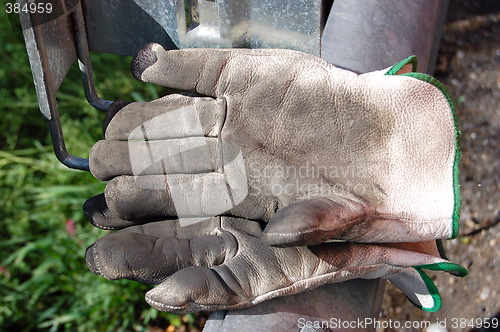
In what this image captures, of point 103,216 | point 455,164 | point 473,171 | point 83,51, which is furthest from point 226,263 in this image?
point 473,171

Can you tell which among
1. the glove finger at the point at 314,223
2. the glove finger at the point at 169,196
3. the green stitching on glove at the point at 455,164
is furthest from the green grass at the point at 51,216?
the green stitching on glove at the point at 455,164

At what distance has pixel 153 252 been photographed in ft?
4.41

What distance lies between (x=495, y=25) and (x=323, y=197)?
8.03 ft

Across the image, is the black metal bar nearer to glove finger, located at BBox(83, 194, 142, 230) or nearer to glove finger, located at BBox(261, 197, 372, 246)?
glove finger, located at BBox(83, 194, 142, 230)

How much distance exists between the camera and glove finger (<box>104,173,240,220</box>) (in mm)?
1467

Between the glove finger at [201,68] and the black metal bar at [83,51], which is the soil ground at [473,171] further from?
the black metal bar at [83,51]

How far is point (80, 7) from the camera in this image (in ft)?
5.22

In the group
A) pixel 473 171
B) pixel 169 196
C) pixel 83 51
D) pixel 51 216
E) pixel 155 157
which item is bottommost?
pixel 51 216

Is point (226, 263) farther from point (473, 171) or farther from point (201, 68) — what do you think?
point (473, 171)

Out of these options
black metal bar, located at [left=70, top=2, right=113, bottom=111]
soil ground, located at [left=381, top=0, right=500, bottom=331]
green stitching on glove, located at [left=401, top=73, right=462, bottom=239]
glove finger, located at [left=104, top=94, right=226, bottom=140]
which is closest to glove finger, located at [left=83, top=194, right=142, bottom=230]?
glove finger, located at [left=104, top=94, right=226, bottom=140]

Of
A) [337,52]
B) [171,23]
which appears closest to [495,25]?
[337,52]

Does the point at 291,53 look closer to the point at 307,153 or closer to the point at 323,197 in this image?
the point at 307,153

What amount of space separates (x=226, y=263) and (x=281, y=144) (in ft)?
1.31

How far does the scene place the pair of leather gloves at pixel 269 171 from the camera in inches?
53.0
